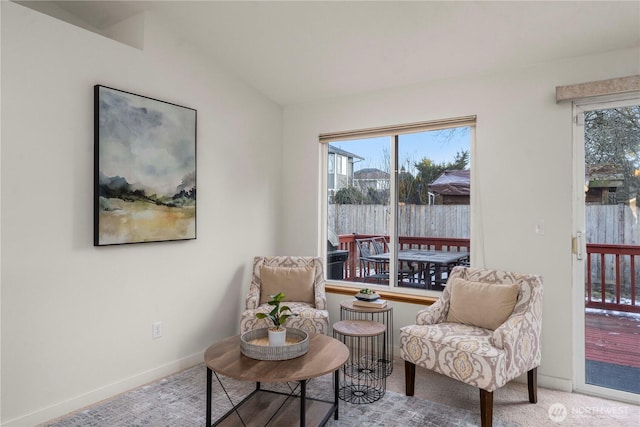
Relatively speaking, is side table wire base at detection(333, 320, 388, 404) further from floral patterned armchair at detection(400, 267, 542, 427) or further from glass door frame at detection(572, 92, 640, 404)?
glass door frame at detection(572, 92, 640, 404)

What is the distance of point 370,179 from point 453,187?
0.83m

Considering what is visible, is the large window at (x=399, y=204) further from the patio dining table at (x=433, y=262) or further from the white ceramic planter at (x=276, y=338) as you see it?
the white ceramic planter at (x=276, y=338)

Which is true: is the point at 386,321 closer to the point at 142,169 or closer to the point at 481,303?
the point at 481,303

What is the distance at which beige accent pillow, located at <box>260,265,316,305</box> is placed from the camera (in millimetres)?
3494

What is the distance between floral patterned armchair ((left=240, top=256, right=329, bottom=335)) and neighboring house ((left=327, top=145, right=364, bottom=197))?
84 centimetres

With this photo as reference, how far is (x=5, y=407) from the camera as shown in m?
2.18

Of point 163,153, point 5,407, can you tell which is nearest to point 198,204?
point 163,153

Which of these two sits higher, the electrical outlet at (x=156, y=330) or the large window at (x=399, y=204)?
the large window at (x=399, y=204)

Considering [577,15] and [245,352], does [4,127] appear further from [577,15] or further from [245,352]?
[577,15]

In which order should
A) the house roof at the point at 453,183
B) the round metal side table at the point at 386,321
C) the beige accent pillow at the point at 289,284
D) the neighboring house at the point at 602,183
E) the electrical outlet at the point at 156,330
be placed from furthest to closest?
the beige accent pillow at the point at 289,284, the house roof at the point at 453,183, the round metal side table at the point at 386,321, the electrical outlet at the point at 156,330, the neighboring house at the point at 602,183

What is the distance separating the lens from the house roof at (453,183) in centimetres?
334

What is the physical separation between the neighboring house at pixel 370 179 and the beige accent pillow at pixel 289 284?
1.03 m

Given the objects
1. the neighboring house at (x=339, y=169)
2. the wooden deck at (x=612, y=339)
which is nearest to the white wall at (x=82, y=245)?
the neighboring house at (x=339, y=169)

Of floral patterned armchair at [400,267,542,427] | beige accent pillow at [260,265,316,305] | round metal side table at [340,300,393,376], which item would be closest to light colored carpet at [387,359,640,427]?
floral patterned armchair at [400,267,542,427]
